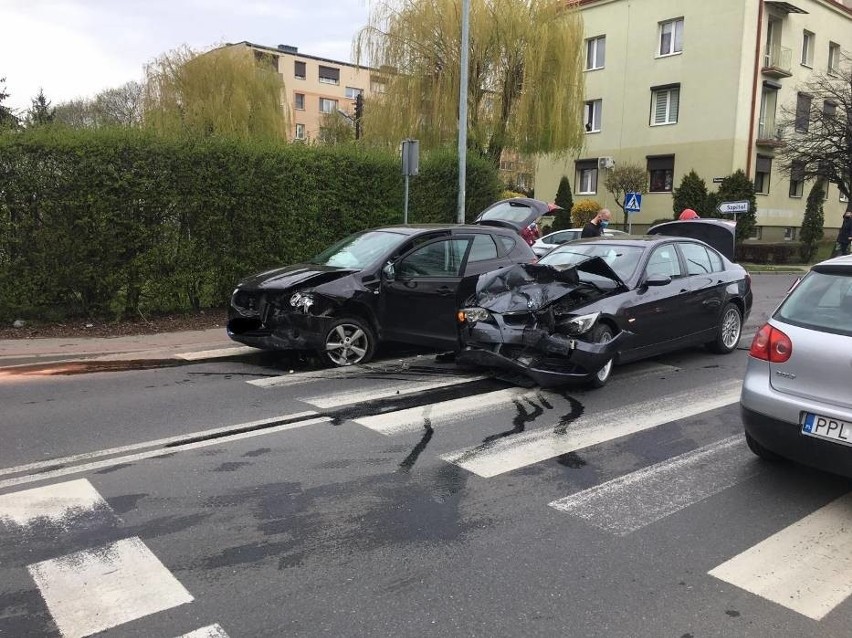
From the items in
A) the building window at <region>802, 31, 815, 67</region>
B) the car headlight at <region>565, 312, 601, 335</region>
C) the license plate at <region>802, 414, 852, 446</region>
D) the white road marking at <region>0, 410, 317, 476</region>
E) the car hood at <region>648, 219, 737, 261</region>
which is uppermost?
the building window at <region>802, 31, 815, 67</region>

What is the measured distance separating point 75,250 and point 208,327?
2.22m

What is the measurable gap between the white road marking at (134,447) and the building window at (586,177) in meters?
33.1

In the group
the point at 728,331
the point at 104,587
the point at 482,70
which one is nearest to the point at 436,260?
the point at 728,331

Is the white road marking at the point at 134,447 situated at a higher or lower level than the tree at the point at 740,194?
lower

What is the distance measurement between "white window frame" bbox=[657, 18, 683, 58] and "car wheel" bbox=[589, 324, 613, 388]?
96.7ft

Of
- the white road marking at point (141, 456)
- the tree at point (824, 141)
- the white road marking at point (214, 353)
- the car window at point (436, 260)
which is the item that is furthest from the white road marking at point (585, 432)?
the tree at point (824, 141)

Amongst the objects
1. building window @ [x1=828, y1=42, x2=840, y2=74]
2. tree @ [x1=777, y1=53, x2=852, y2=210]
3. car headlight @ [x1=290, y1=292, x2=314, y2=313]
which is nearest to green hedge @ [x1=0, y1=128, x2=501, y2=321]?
car headlight @ [x1=290, y1=292, x2=314, y2=313]

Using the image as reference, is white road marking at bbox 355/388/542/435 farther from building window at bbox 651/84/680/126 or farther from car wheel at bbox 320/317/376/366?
building window at bbox 651/84/680/126

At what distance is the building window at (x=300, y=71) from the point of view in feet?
246

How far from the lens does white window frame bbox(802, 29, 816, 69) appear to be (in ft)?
109

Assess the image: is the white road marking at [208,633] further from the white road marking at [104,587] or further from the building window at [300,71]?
the building window at [300,71]

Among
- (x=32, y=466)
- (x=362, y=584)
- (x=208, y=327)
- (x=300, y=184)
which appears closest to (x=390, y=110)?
(x=300, y=184)

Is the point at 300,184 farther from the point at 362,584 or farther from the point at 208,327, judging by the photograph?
the point at 362,584

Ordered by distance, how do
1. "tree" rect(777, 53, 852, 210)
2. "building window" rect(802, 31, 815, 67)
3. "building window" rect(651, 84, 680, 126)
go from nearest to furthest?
"tree" rect(777, 53, 852, 210) < "building window" rect(651, 84, 680, 126) < "building window" rect(802, 31, 815, 67)
